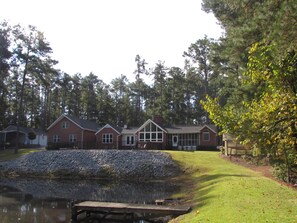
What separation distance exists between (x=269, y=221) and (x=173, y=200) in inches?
396

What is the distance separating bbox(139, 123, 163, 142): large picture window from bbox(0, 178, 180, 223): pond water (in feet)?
59.1

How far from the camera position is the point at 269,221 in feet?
32.0

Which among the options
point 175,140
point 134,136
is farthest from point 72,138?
point 175,140

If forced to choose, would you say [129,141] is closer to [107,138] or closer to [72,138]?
[107,138]

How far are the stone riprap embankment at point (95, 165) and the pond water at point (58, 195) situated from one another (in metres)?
2.31

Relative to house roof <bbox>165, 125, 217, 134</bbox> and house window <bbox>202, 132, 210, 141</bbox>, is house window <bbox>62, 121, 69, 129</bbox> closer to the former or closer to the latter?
house roof <bbox>165, 125, 217, 134</bbox>

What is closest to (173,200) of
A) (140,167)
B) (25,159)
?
(140,167)

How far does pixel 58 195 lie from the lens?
2344cm

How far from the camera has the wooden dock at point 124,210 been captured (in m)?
15.0

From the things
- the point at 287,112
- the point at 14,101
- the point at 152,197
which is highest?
the point at 14,101

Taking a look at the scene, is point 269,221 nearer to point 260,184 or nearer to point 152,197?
point 260,184

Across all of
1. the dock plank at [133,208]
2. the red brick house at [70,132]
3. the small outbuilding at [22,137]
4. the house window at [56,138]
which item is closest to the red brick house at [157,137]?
the red brick house at [70,132]

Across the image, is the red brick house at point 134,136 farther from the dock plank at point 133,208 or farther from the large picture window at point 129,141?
the dock plank at point 133,208

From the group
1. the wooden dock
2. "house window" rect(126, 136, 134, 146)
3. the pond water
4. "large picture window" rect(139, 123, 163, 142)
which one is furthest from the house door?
the wooden dock
